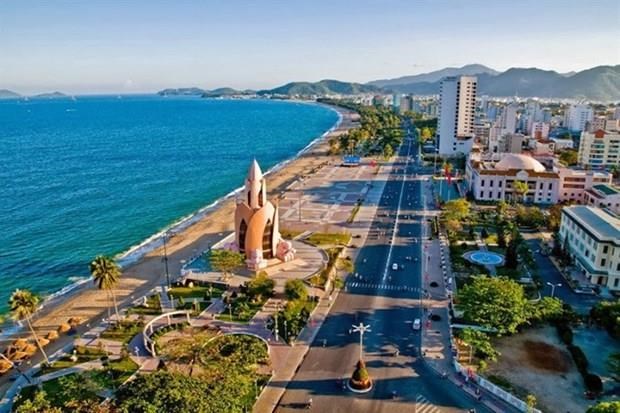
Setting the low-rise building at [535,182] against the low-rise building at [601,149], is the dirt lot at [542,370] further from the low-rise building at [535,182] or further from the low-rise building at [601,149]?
the low-rise building at [601,149]

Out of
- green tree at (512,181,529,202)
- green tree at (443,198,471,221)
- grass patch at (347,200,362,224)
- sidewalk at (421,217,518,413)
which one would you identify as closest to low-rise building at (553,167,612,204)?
green tree at (512,181,529,202)

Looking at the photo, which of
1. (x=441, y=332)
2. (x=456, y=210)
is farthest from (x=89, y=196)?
(x=441, y=332)

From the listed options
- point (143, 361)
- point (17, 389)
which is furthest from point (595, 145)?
point (17, 389)

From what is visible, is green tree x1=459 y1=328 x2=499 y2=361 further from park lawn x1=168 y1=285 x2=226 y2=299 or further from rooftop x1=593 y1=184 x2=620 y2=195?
rooftop x1=593 y1=184 x2=620 y2=195

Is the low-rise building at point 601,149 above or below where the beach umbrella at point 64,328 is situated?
above

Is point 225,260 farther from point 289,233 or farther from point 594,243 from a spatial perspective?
point 594,243

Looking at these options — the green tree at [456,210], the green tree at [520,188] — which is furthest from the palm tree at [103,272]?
the green tree at [520,188]

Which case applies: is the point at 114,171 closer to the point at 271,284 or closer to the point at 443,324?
the point at 271,284
